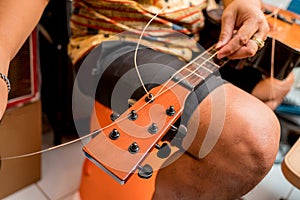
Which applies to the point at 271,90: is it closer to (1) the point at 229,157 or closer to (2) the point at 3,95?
(1) the point at 229,157

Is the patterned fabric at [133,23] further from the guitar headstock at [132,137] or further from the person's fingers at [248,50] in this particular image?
the guitar headstock at [132,137]

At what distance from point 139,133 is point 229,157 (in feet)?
0.89

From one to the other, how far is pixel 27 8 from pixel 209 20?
51cm

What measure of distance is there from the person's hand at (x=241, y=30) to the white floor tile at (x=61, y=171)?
584 millimetres

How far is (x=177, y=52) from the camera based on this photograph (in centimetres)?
85

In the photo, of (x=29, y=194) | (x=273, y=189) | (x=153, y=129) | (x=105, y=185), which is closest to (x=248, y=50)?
(x=153, y=129)

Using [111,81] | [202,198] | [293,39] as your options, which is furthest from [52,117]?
[293,39]

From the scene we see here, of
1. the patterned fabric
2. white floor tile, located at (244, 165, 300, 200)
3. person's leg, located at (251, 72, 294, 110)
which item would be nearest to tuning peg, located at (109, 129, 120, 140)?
the patterned fabric

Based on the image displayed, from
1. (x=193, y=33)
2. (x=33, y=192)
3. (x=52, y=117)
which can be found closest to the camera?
(x=193, y=33)

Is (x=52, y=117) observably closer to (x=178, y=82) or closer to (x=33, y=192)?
(x=33, y=192)

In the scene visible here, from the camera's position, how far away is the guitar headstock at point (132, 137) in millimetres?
481

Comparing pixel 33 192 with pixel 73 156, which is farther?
pixel 73 156

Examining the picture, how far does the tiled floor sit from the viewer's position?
111cm

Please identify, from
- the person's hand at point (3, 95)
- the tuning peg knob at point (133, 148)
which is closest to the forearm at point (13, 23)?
the person's hand at point (3, 95)
